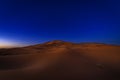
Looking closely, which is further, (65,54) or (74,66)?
(65,54)

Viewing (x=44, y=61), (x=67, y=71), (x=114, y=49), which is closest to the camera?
(x=67, y=71)

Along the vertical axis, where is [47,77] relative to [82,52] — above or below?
below

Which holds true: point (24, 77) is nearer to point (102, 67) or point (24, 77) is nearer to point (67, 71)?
point (67, 71)

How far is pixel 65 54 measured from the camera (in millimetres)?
10703

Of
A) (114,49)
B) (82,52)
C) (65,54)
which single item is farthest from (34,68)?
(114,49)

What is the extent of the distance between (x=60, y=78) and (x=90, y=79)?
1037 millimetres

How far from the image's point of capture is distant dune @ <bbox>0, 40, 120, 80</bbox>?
7672 mm

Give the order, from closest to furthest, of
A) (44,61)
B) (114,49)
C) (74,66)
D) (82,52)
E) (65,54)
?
(74,66), (44,61), (65,54), (82,52), (114,49)

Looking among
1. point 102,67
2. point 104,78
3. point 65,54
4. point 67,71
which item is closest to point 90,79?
point 104,78

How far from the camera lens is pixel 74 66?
356 inches

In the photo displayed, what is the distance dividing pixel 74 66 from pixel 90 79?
5.73 feet

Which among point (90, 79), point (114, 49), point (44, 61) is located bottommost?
point (90, 79)

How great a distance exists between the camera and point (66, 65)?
9.12 m

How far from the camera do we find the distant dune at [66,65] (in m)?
7.67
